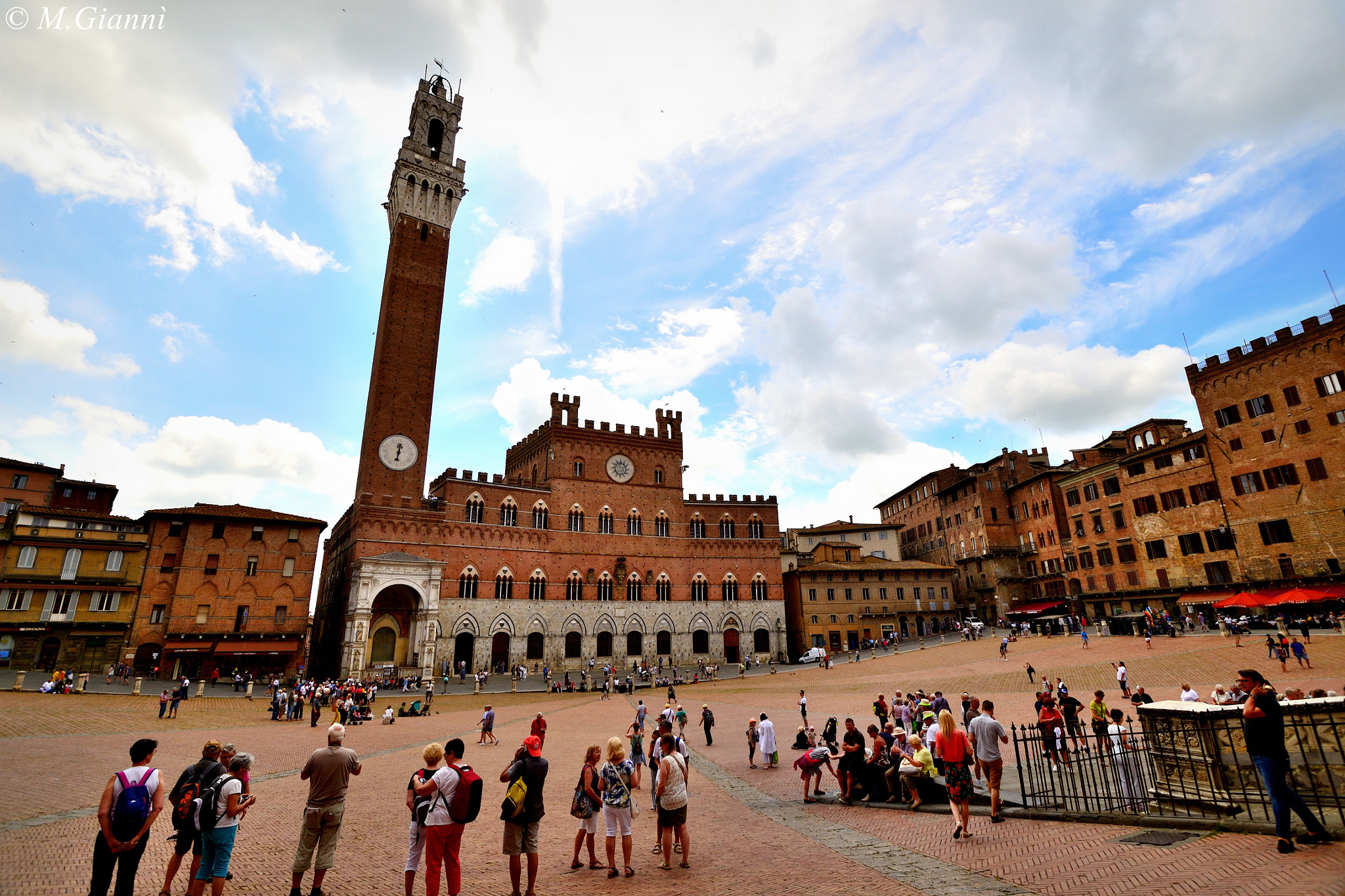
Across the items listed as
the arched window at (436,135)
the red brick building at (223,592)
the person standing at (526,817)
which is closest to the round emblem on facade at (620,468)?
the red brick building at (223,592)

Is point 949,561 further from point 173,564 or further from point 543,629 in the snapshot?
point 173,564

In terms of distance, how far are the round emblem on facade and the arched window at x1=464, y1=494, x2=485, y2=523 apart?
408 inches

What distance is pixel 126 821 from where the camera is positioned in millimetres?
5633

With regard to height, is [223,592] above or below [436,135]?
below

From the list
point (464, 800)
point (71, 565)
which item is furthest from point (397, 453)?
point (464, 800)

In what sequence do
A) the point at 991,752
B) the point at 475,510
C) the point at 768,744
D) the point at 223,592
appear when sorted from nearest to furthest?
the point at 991,752, the point at 768,744, the point at 223,592, the point at 475,510

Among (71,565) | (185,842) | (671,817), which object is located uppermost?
(71,565)

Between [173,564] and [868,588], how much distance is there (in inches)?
1984

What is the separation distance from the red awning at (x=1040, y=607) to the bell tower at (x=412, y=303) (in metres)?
46.6

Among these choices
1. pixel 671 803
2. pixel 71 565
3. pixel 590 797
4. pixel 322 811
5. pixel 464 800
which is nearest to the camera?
pixel 464 800

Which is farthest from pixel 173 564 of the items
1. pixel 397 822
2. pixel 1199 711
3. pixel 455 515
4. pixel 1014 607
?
pixel 1014 607

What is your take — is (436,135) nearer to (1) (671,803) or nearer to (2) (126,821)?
(2) (126,821)

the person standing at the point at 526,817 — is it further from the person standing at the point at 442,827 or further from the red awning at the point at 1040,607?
the red awning at the point at 1040,607

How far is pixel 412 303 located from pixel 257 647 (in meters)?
25.3
